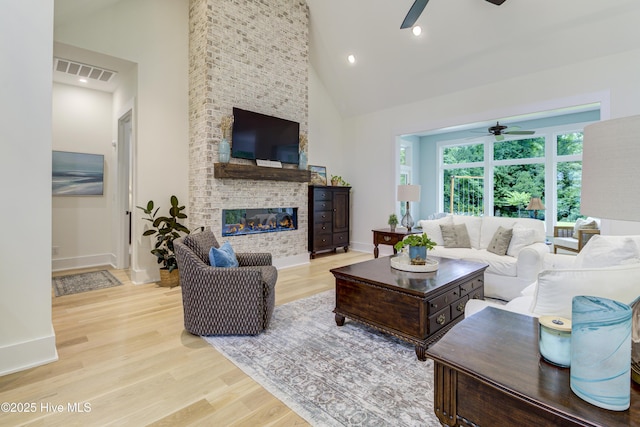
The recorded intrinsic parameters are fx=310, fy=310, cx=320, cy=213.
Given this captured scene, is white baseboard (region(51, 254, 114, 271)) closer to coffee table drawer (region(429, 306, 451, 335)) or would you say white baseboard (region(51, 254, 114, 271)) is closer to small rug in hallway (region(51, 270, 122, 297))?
small rug in hallway (region(51, 270, 122, 297))

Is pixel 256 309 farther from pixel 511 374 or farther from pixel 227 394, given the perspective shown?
pixel 511 374

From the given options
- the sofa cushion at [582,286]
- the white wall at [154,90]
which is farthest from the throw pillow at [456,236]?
the white wall at [154,90]

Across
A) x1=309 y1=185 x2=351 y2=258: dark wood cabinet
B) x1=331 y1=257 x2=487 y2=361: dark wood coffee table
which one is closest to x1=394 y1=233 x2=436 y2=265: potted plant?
x1=331 y1=257 x2=487 y2=361: dark wood coffee table

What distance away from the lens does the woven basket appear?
13.9ft

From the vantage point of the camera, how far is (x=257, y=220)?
205 inches

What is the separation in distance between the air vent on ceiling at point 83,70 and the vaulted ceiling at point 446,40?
74 cm

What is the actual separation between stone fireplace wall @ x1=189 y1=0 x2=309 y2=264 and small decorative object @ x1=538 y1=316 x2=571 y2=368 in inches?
164

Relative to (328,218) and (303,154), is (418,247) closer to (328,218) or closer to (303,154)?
(303,154)

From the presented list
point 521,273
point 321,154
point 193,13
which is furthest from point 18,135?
point 321,154

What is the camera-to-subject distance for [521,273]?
3.46 metres

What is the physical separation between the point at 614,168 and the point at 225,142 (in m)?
4.40

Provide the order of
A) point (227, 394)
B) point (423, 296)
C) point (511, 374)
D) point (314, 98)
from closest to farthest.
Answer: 1. point (511, 374)
2. point (227, 394)
3. point (423, 296)
4. point (314, 98)

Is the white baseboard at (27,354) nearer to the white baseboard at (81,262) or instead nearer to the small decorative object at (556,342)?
the small decorative object at (556,342)

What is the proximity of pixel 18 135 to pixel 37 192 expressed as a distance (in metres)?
0.41
